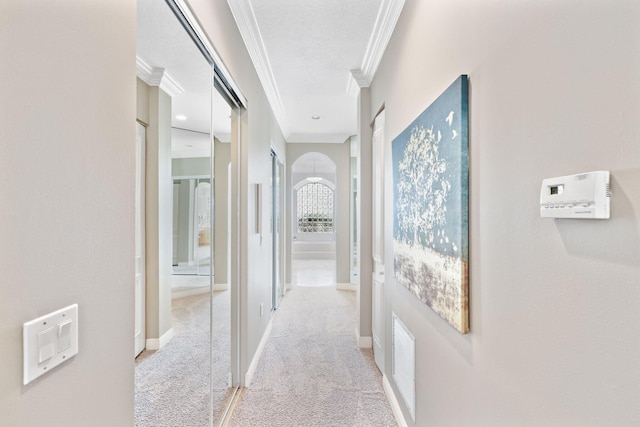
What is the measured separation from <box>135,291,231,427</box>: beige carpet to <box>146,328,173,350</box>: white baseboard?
19mm

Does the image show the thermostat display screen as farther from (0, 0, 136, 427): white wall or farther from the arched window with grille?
the arched window with grille

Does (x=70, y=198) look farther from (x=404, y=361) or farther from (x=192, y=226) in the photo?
(x=404, y=361)

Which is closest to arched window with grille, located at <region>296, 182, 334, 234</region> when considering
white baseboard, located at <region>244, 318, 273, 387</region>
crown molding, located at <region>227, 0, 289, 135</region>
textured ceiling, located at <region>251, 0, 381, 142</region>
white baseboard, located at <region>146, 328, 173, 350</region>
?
textured ceiling, located at <region>251, 0, 381, 142</region>

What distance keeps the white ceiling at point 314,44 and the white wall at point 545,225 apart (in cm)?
112

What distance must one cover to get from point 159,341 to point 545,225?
4.44ft

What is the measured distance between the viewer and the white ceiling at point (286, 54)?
1320 millimetres

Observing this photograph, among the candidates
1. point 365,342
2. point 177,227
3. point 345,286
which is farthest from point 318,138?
point 177,227

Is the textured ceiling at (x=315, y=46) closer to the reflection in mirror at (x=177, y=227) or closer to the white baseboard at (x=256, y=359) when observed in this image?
the reflection in mirror at (x=177, y=227)

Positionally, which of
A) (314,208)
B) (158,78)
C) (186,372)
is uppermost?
(158,78)

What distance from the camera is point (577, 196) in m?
0.65

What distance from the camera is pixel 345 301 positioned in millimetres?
5207

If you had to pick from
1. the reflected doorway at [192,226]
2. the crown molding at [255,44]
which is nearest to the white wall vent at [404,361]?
the reflected doorway at [192,226]

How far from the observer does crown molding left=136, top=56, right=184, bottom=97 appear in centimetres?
115

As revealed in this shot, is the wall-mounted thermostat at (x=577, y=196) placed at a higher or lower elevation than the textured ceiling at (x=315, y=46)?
lower
